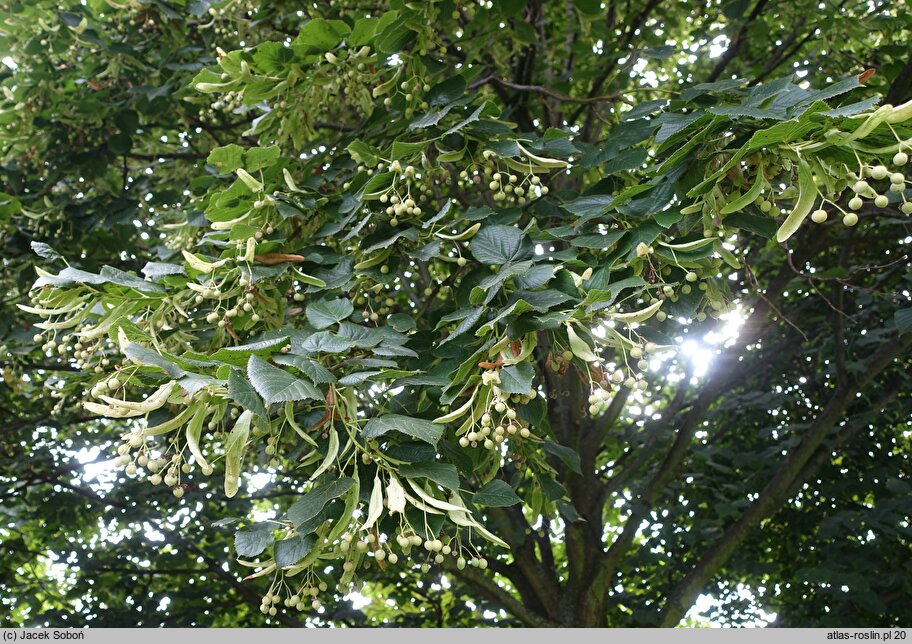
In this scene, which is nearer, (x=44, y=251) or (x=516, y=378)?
(x=516, y=378)

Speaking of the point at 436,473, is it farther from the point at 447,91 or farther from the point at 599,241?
the point at 447,91

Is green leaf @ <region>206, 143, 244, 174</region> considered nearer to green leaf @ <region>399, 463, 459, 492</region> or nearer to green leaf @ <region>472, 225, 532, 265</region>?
green leaf @ <region>472, 225, 532, 265</region>

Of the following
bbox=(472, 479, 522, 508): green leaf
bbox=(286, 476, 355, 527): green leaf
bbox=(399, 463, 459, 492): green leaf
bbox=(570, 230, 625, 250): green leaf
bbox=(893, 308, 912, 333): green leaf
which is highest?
bbox=(893, 308, 912, 333): green leaf

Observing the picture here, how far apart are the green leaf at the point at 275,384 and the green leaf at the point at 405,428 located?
0.12 meters

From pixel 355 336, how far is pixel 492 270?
0.39m

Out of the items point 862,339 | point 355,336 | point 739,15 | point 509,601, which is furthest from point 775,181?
point 509,601

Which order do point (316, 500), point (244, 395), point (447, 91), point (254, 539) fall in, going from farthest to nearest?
point (447, 91), point (254, 539), point (316, 500), point (244, 395)

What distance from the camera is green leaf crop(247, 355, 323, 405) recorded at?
4.51ft

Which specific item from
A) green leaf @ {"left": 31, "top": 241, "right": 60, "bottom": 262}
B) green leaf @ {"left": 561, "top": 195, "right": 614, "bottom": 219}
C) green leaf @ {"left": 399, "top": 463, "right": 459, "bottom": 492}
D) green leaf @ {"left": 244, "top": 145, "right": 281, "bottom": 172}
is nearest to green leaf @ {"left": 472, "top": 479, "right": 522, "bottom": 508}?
green leaf @ {"left": 399, "top": 463, "right": 459, "bottom": 492}

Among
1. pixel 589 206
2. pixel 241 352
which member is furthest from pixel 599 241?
pixel 241 352

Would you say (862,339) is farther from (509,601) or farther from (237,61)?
(237,61)

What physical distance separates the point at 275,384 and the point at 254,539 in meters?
0.41

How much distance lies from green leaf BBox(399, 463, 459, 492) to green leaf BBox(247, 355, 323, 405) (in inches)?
9.4

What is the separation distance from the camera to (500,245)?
72.9 inches
